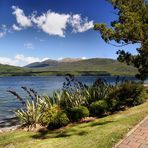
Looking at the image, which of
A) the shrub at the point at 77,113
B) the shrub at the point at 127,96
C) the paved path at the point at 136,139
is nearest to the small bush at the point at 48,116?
the shrub at the point at 77,113

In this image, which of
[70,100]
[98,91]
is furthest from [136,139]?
[98,91]

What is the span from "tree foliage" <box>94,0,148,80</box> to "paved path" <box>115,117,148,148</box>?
787 cm

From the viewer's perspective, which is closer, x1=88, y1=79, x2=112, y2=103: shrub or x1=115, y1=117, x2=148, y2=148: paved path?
x1=115, y1=117, x2=148, y2=148: paved path

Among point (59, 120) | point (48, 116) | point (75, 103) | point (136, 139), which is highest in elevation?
point (75, 103)

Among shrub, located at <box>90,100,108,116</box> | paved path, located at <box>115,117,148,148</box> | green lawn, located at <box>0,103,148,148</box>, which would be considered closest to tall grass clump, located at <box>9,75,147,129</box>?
shrub, located at <box>90,100,108,116</box>

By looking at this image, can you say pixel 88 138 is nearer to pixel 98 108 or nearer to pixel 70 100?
pixel 98 108

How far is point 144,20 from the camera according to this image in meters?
20.1

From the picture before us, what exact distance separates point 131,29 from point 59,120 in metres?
6.97

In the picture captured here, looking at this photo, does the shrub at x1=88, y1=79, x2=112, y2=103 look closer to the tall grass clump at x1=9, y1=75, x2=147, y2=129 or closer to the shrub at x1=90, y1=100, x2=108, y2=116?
the tall grass clump at x1=9, y1=75, x2=147, y2=129

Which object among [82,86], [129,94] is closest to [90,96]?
[82,86]

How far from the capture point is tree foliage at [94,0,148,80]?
675 inches

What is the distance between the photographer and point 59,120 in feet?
44.7

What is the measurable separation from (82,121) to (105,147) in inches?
246

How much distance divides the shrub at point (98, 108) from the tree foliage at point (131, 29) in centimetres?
440
